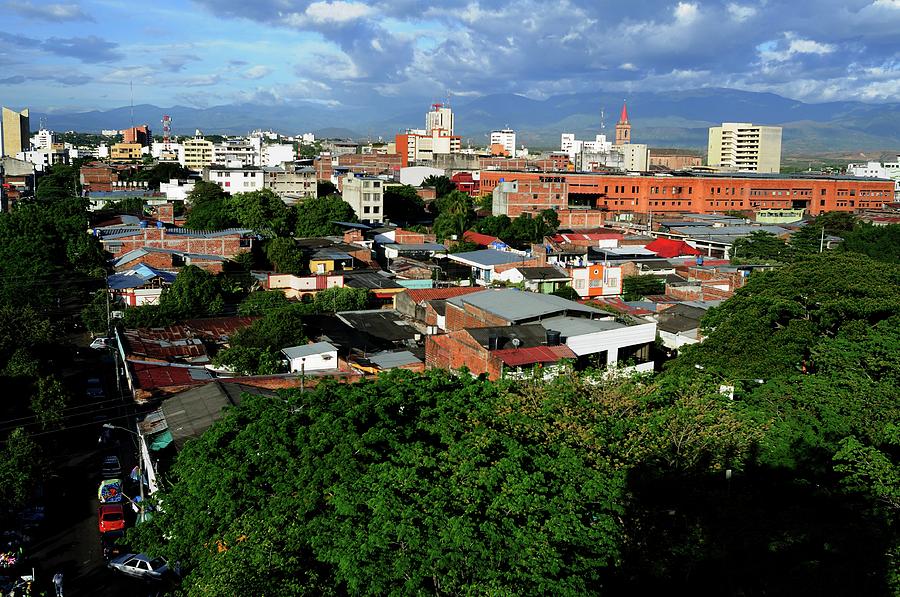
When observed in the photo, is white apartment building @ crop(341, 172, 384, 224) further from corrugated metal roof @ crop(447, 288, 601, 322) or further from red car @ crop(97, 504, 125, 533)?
red car @ crop(97, 504, 125, 533)

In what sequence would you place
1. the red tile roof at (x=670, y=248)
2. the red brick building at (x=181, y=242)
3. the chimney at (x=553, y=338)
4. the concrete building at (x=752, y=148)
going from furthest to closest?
the concrete building at (x=752, y=148), the red tile roof at (x=670, y=248), the red brick building at (x=181, y=242), the chimney at (x=553, y=338)

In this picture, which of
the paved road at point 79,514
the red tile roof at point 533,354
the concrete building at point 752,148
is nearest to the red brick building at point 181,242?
the paved road at point 79,514

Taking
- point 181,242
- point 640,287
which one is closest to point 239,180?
point 181,242

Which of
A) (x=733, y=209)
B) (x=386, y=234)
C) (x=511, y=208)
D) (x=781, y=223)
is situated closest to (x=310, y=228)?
(x=386, y=234)

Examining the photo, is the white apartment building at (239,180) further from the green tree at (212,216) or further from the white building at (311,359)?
the white building at (311,359)

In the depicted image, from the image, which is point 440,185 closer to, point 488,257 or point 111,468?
point 488,257

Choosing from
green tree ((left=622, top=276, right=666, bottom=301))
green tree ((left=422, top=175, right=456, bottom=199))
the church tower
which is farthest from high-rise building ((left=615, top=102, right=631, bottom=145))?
green tree ((left=622, top=276, right=666, bottom=301))
